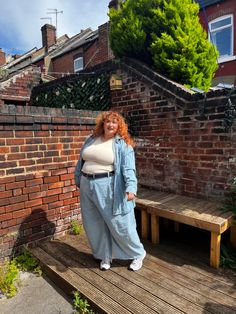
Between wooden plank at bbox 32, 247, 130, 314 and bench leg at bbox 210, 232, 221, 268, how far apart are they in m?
1.11

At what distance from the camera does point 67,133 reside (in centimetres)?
345

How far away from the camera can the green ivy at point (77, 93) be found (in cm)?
470

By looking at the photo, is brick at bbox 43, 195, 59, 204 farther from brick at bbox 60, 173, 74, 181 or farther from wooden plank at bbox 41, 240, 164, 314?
wooden plank at bbox 41, 240, 164, 314

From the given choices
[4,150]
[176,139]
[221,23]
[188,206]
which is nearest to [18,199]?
[4,150]

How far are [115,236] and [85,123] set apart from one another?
1.81 metres

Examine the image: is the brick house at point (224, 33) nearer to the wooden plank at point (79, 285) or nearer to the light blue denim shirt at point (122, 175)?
the light blue denim shirt at point (122, 175)

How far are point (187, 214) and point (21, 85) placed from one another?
611cm

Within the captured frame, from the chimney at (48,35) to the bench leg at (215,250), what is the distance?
20483 millimetres

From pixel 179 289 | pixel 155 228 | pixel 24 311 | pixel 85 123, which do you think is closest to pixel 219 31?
pixel 85 123

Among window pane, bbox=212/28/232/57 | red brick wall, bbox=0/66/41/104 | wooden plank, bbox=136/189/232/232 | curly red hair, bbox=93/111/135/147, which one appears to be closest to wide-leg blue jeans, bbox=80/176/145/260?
curly red hair, bbox=93/111/135/147

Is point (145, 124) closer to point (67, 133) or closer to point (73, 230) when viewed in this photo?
point (67, 133)

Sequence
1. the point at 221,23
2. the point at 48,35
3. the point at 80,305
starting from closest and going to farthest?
the point at 80,305 → the point at 221,23 → the point at 48,35

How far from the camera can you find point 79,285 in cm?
236

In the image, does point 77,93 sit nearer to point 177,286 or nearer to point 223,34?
point 177,286
